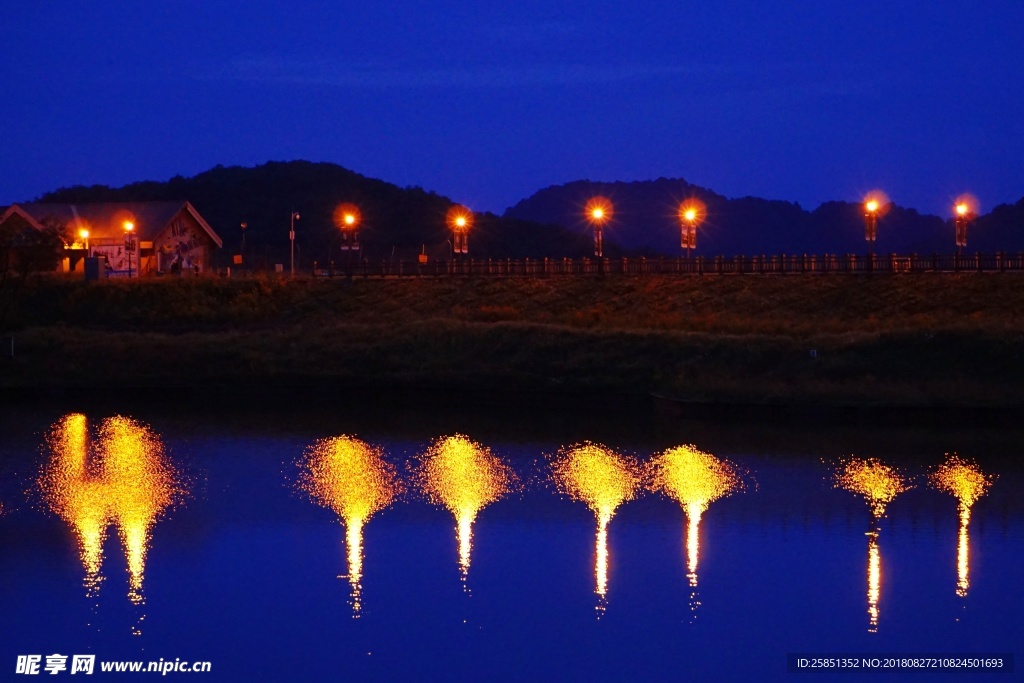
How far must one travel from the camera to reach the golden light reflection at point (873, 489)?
13633mm

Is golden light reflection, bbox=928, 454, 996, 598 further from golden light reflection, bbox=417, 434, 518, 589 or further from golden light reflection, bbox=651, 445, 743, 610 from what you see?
golden light reflection, bbox=417, 434, 518, 589

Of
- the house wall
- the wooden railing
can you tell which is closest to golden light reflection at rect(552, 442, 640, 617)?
the wooden railing

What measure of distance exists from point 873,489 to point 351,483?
920 cm

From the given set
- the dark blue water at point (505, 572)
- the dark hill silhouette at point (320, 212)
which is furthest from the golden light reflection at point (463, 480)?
the dark hill silhouette at point (320, 212)

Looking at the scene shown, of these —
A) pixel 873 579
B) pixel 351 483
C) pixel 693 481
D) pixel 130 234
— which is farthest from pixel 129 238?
pixel 873 579

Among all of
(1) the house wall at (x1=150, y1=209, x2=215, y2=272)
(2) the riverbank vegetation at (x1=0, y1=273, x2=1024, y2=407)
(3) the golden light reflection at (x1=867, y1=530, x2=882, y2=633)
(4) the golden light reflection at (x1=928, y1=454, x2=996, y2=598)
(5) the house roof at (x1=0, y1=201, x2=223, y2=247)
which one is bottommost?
(3) the golden light reflection at (x1=867, y1=530, x2=882, y2=633)

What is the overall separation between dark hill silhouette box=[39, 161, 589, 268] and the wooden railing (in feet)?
151

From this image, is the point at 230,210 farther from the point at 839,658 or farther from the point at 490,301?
the point at 839,658

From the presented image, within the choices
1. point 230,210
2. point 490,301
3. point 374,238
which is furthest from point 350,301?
point 230,210

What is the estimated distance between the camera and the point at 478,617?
41.0ft

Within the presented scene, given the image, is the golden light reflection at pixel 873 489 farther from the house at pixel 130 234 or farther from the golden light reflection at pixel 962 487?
the house at pixel 130 234

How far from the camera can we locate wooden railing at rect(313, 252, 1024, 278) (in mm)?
50875

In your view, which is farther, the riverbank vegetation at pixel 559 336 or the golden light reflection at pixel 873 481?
the riverbank vegetation at pixel 559 336

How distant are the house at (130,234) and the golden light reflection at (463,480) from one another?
4224cm
